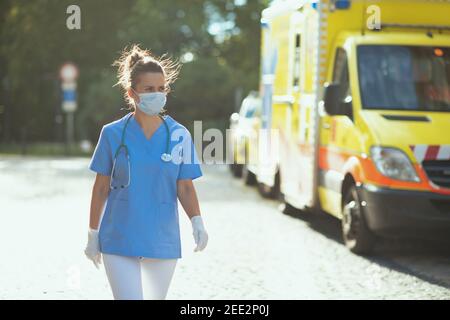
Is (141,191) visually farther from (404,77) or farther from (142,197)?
(404,77)

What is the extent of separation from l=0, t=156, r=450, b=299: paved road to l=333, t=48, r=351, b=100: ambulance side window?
1624 millimetres

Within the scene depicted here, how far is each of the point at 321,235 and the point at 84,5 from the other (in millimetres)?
34071

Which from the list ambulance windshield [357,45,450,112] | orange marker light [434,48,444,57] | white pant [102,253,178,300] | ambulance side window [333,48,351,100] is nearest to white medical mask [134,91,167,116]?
white pant [102,253,178,300]

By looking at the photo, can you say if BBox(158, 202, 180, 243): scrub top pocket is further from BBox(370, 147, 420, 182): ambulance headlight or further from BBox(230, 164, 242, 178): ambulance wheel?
BBox(230, 164, 242, 178): ambulance wheel

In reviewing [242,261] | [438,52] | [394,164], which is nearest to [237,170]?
[438,52]

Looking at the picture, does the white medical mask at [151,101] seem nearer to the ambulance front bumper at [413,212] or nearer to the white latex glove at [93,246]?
the white latex glove at [93,246]

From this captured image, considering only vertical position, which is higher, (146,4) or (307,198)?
(146,4)

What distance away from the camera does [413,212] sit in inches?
379

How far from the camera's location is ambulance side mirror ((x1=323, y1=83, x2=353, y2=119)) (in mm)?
10625

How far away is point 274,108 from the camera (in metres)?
14.7
